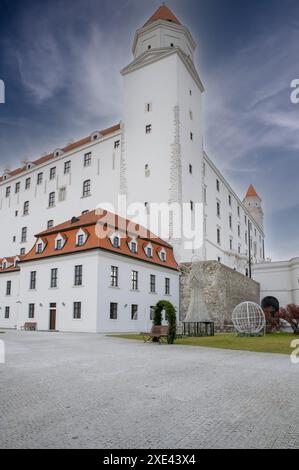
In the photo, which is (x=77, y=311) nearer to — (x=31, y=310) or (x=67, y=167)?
(x=31, y=310)

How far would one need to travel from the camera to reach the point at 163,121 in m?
43.7

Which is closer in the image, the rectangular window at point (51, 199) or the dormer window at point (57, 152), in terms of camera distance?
the rectangular window at point (51, 199)

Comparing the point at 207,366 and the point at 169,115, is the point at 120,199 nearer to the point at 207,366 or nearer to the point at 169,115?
the point at 169,115

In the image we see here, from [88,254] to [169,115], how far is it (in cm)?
2193

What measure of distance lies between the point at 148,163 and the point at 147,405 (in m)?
39.3

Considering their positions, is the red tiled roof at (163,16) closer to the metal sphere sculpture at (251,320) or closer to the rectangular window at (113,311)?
the rectangular window at (113,311)

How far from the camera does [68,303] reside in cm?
3036

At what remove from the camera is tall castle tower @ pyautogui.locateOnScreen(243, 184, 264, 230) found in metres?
87.7

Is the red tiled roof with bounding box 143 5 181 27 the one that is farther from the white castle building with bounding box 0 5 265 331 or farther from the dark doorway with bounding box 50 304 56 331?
the dark doorway with bounding box 50 304 56 331

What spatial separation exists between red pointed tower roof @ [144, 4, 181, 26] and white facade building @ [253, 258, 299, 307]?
117ft

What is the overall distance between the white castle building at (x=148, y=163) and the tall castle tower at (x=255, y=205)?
3409 centimetres

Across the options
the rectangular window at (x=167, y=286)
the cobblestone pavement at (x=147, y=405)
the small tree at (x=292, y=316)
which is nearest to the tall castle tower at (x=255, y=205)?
the rectangular window at (x=167, y=286)

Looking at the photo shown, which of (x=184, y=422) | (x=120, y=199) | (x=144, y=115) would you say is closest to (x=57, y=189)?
(x=120, y=199)

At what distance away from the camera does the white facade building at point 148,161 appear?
4291 centimetres
